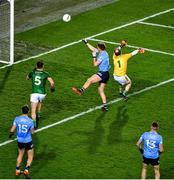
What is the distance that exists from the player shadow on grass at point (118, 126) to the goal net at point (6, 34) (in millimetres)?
6456

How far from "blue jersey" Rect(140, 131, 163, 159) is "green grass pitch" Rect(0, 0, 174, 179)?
137 centimetres

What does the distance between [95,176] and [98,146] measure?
2.03 metres

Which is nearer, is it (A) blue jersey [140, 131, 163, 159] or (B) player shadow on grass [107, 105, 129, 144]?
(A) blue jersey [140, 131, 163, 159]

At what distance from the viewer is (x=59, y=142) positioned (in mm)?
22828

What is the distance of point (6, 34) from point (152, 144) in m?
14.5

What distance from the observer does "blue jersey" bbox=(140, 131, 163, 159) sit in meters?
19.5

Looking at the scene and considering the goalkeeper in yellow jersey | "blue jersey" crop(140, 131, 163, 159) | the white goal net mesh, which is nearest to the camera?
"blue jersey" crop(140, 131, 163, 159)

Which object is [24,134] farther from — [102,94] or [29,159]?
[102,94]

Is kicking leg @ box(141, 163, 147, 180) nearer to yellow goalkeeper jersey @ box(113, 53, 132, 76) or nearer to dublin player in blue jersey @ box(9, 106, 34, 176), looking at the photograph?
dublin player in blue jersey @ box(9, 106, 34, 176)

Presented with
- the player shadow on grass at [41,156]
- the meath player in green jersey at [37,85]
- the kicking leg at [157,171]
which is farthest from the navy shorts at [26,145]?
the kicking leg at [157,171]

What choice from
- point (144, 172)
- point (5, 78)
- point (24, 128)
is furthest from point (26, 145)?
point (5, 78)

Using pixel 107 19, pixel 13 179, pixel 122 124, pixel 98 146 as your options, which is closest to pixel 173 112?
pixel 122 124

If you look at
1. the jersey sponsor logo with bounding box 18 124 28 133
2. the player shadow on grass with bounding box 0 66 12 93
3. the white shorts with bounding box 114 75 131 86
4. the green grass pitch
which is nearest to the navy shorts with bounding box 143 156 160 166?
the green grass pitch

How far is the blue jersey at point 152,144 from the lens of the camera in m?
19.5
